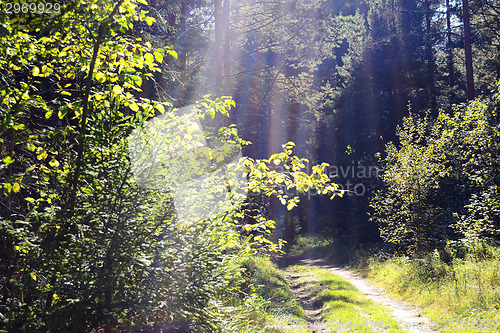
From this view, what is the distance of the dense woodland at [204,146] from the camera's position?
3264 mm

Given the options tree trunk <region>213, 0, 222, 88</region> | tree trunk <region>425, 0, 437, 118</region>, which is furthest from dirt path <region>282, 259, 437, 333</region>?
tree trunk <region>425, 0, 437, 118</region>

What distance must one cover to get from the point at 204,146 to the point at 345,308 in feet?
23.4

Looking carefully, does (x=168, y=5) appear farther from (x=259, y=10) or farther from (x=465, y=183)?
(x=465, y=183)

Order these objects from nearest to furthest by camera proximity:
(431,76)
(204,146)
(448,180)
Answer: (204,146)
(448,180)
(431,76)

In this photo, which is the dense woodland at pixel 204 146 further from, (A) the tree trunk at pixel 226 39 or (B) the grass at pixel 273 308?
(B) the grass at pixel 273 308

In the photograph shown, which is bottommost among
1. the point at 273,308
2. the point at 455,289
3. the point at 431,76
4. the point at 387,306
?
the point at 387,306

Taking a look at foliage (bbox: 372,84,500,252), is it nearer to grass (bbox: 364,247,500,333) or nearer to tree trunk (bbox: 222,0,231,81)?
grass (bbox: 364,247,500,333)

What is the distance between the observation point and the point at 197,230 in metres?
3.99

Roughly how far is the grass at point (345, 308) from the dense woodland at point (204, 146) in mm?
2160

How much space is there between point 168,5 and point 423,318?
9724 mm

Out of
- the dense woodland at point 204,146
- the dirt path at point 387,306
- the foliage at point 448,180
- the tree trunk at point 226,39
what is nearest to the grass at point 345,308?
the dirt path at point 387,306

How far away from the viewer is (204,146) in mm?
4242

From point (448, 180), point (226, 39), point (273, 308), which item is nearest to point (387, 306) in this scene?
point (273, 308)

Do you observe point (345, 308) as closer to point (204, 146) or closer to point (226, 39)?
point (204, 146)
